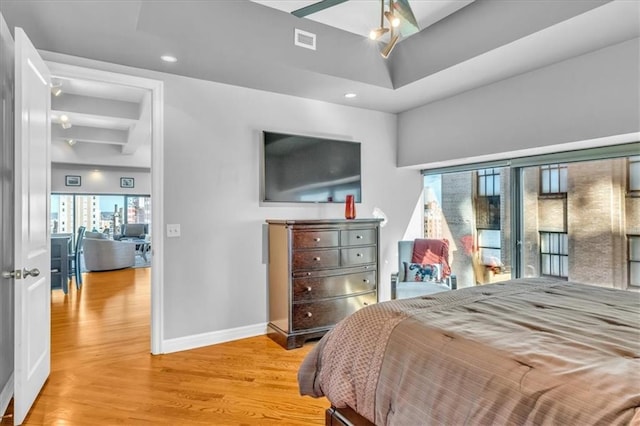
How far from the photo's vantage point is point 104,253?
729cm

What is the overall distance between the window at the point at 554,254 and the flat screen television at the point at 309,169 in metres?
1.96

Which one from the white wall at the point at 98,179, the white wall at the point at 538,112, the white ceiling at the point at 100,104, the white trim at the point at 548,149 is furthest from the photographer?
the white wall at the point at 98,179

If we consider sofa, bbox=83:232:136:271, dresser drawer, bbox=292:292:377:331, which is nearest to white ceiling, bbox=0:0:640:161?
dresser drawer, bbox=292:292:377:331

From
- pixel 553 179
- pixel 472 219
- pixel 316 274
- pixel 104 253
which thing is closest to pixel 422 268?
pixel 472 219

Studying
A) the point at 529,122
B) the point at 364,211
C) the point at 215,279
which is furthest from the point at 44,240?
the point at 529,122

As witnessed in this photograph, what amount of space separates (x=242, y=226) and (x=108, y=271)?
17.9 ft

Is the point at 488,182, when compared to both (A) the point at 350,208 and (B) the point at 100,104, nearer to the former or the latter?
(A) the point at 350,208

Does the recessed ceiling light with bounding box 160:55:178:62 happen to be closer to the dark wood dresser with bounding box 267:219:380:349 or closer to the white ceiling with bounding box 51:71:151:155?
the white ceiling with bounding box 51:71:151:155

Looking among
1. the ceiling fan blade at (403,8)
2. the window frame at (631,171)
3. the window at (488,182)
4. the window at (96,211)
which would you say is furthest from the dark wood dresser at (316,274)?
the window at (96,211)

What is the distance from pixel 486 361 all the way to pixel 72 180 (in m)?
9.57

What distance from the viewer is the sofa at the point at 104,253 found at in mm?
7191

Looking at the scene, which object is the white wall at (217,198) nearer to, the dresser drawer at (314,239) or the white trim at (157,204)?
the white trim at (157,204)

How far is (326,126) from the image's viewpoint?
4.02 m

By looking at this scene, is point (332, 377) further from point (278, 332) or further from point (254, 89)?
point (254, 89)
